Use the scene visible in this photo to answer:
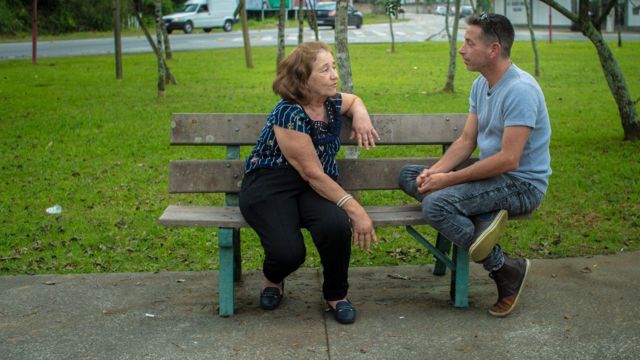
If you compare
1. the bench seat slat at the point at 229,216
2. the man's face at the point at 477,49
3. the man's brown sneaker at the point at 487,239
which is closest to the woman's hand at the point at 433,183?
the bench seat slat at the point at 229,216

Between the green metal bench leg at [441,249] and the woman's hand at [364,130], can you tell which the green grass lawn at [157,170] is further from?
the woman's hand at [364,130]

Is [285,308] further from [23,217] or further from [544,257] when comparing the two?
[23,217]

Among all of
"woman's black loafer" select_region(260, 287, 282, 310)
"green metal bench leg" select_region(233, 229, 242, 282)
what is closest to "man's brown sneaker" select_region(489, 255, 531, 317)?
"woman's black loafer" select_region(260, 287, 282, 310)

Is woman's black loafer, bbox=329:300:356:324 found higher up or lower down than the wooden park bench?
lower down

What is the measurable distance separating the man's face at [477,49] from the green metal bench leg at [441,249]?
1.07 metres

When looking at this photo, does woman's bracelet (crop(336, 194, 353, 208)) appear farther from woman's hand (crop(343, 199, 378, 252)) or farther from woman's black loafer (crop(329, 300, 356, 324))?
woman's black loafer (crop(329, 300, 356, 324))

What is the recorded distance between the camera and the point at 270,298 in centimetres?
470

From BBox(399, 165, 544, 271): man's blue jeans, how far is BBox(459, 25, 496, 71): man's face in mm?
564

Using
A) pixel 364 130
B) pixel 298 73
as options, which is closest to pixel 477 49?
pixel 364 130

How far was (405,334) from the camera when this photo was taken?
432cm

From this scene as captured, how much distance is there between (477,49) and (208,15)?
137 ft

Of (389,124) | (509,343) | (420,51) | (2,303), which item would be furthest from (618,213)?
(420,51)

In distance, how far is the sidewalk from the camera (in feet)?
13.6

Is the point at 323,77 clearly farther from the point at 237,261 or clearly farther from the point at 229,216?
the point at 237,261
